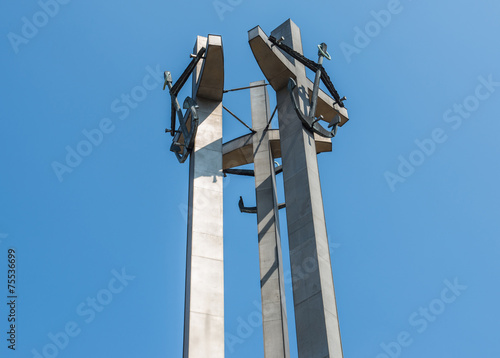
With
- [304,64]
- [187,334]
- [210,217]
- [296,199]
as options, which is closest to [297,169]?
[296,199]

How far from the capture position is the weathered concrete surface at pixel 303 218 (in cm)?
1791

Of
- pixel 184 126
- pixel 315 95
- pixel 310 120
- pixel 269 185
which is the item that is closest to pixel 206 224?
pixel 184 126

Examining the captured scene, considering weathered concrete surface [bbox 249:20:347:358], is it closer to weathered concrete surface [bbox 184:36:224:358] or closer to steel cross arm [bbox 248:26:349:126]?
steel cross arm [bbox 248:26:349:126]

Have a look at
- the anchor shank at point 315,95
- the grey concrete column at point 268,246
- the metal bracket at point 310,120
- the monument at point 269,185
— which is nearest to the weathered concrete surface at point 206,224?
the monument at point 269,185

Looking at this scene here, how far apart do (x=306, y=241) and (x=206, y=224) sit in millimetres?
3329

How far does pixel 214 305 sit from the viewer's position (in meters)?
19.6

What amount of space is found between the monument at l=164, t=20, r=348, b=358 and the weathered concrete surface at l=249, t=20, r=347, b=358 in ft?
0.10

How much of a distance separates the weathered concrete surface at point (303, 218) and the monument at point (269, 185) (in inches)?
1.2

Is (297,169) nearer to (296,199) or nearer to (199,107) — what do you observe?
(296,199)

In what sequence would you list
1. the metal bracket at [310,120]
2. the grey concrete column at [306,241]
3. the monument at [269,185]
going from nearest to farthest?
1. the grey concrete column at [306,241]
2. the monument at [269,185]
3. the metal bracket at [310,120]

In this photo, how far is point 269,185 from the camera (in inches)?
1058

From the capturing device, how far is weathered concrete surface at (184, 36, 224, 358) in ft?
62.2

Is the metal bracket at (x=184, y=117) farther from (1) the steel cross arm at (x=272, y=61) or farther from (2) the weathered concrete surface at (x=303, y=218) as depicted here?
(2) the weathered concrete surface at (x=303, y=218)

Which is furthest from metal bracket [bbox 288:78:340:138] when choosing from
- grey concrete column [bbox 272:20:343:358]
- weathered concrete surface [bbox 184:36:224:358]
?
weathered concrete surface [bbox 184:36:224:358]
